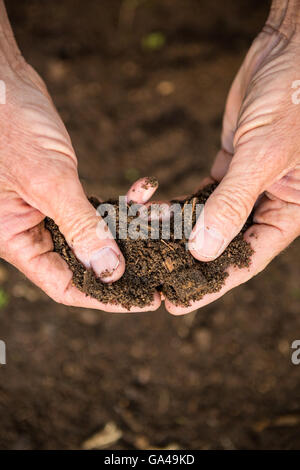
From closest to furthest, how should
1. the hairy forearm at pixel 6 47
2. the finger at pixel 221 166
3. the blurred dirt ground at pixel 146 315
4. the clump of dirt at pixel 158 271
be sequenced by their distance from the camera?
the clump of dirt at pixel 158 271
the hairy forearm at pixel 6 47
the finger at pixel 221 166
the blurred dirt ground at pixel 146 315

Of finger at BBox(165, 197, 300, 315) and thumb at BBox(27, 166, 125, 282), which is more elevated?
thumb at BBox(27, 166, 125, 282)

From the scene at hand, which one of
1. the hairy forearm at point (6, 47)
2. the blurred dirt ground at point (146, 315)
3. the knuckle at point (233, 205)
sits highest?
the hairy forearm at point (6, 47)

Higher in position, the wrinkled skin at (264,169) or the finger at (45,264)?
the wrinkled skin at (264,169)

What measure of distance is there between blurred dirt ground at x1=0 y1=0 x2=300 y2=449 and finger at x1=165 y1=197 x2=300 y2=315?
1.33 meters

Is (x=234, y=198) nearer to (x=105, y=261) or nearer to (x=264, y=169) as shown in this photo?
(x=264, y=169)

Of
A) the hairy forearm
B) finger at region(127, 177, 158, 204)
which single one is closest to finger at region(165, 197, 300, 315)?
finger at region(127, 177, 158, 204)

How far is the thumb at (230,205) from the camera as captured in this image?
196 centimetres

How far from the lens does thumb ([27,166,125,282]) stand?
6.46ft

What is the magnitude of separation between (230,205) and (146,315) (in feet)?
6.21

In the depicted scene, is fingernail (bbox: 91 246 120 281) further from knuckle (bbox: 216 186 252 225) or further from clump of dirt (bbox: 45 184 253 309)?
knuckle (bbox: 216 186 252 225)

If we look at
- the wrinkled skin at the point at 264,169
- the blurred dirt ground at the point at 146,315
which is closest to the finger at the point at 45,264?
the wrinkled skin at the point at 264,169

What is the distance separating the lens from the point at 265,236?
2328mm

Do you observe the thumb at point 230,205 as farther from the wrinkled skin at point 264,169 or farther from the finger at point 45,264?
the finger at point 45,264
